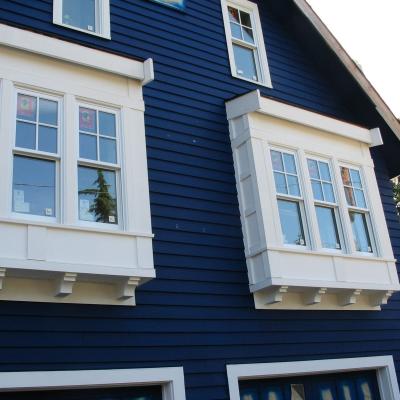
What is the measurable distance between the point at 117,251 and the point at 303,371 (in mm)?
3232

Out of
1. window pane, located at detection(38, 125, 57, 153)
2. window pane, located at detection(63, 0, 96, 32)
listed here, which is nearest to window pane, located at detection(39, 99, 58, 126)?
window pane, located at detection(38, 125, 57, 153)

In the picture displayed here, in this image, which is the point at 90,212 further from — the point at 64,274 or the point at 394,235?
the point at 394,235

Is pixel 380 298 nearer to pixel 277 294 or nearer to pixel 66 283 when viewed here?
pixel 277 294

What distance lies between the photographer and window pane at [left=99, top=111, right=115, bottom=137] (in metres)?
7.20

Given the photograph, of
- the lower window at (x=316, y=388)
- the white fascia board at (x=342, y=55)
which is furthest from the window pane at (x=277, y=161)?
the lower window at (x=316, y=388)

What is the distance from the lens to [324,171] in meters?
9.23

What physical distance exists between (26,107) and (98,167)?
111 centimetres

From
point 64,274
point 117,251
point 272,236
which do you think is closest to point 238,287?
point 272,236

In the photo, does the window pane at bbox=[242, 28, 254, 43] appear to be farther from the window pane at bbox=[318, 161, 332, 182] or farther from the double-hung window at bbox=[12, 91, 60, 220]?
the double-hung window at bbox=[12, 91, 60, 220]

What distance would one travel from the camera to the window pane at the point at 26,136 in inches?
256

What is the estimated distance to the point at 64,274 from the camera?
597 cm

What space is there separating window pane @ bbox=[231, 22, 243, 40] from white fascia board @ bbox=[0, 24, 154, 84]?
116 inches

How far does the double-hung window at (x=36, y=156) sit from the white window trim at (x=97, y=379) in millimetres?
1724

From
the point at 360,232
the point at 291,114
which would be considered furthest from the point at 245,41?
the point at 360,232
